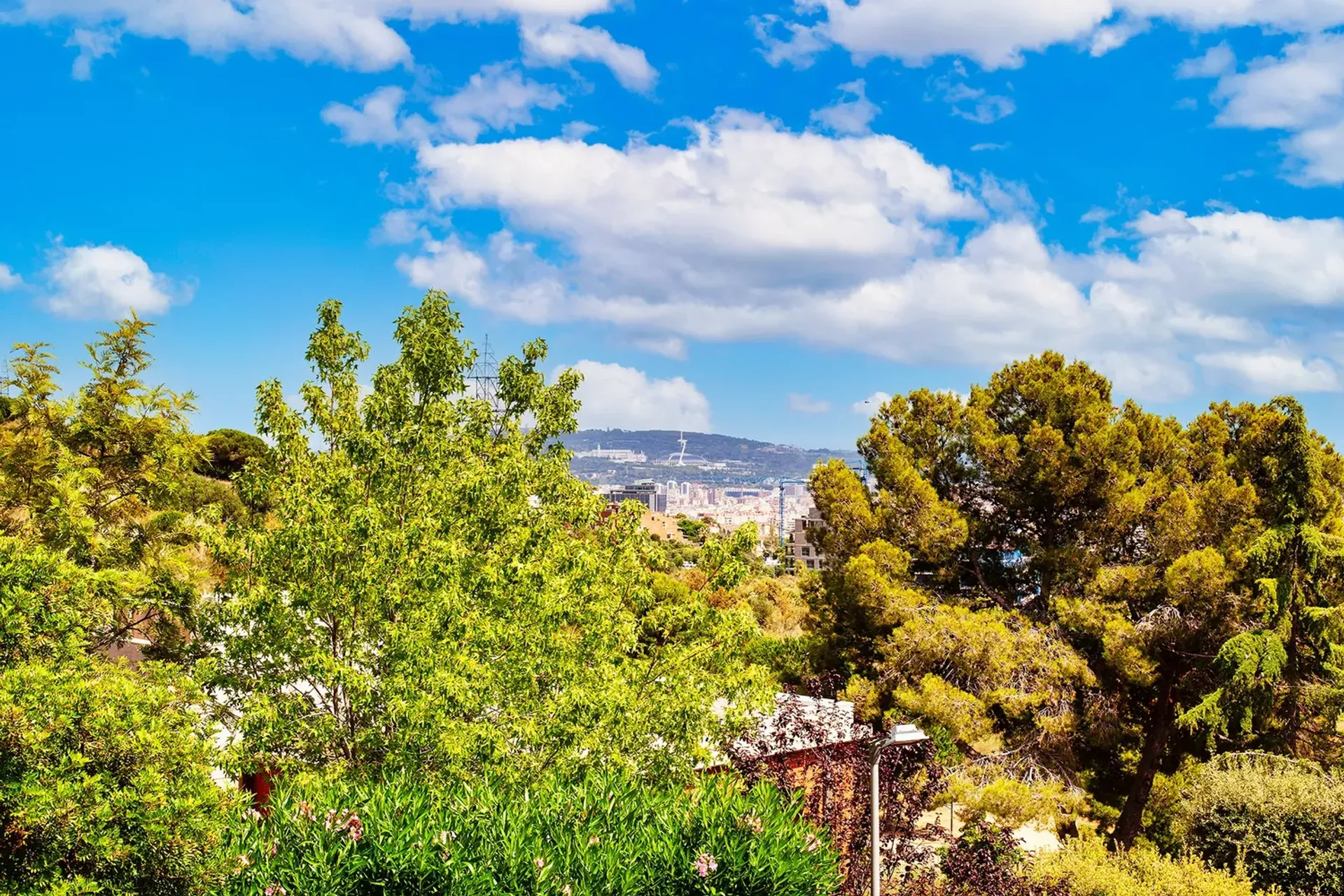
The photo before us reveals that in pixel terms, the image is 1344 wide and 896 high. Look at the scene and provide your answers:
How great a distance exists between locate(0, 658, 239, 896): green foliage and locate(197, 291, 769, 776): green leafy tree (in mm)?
1393

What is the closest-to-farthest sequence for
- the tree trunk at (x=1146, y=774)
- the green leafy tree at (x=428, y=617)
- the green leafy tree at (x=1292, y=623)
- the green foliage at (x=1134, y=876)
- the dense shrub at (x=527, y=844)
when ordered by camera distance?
the dense shrub at (x=527, y=844) < the green leafy tree at (x=428, y=617) < the green foliage at (x=1134, y=876) < the green leafy tree at (x=1292, y=623) < the tree trunk at (x=1146, y=774)

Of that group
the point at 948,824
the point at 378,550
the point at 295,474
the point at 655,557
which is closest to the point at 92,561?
the point at 295,474

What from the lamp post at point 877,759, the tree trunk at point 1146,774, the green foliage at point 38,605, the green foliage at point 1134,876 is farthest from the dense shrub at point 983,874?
the green foliage at point 38,605

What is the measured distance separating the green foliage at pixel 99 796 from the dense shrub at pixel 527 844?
562 millimetres

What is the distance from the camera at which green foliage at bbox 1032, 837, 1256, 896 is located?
34.3ft

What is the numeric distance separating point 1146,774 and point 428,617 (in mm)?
13651

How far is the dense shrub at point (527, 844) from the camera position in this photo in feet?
21.1

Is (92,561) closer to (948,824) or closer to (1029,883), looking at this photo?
(1029,883)

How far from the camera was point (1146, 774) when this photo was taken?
16.3m

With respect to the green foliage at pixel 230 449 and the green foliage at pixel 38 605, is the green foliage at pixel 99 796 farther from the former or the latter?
the green foliage at pixel 230 449

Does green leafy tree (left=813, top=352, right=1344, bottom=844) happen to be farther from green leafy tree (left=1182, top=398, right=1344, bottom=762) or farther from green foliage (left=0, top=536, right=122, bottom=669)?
green foliage (left=0, top=536, right=122, bottom=669)

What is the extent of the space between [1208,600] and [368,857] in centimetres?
1409

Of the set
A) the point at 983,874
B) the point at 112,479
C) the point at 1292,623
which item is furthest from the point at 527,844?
the point at 1292,623

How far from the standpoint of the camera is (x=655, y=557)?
37.0 ft
